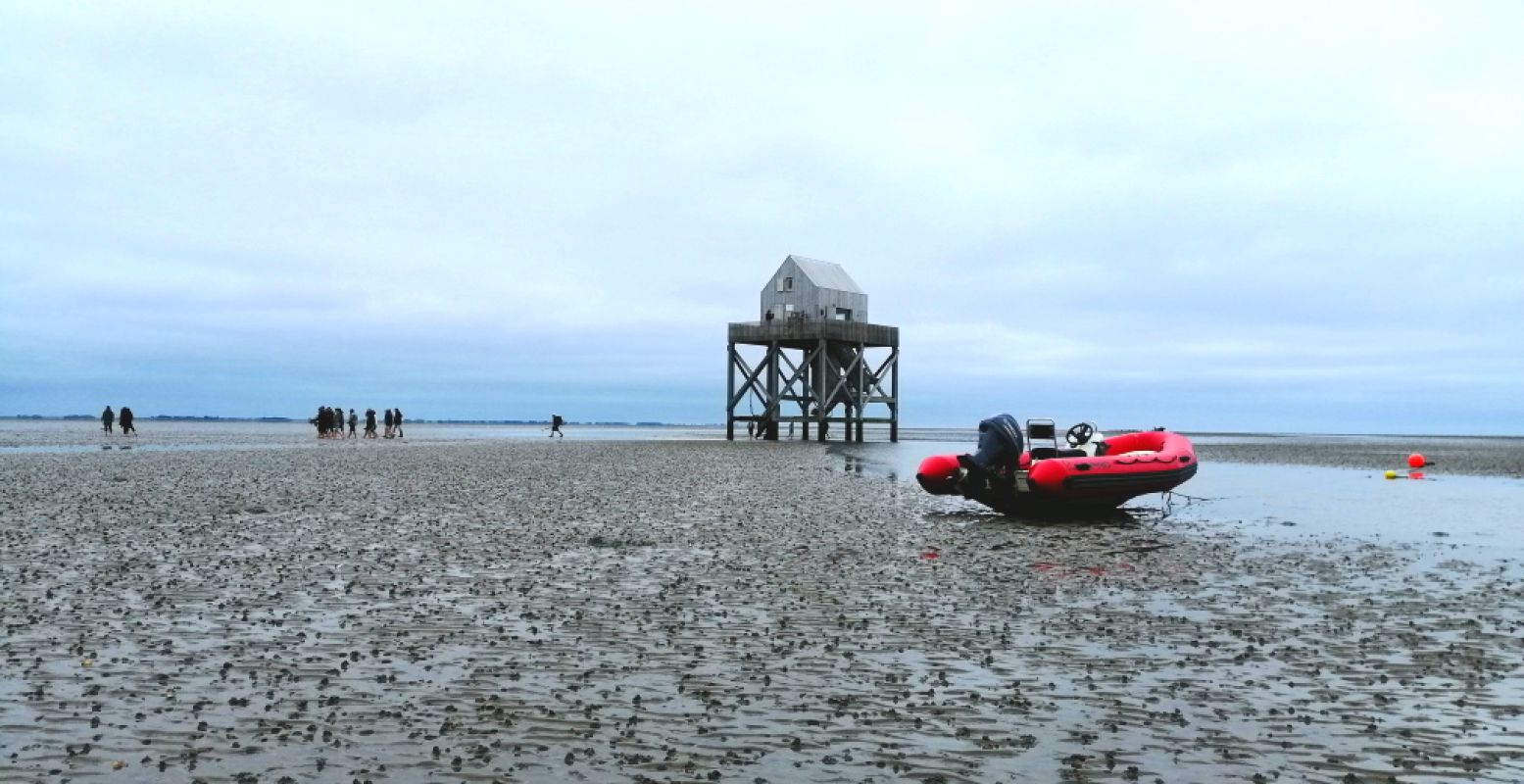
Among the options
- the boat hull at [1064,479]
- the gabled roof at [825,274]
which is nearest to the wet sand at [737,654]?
the boat hull at [1064,479]

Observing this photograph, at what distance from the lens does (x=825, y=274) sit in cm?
6141

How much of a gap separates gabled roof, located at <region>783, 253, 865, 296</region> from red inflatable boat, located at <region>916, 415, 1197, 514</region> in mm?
37605

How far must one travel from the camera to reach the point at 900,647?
8852mm

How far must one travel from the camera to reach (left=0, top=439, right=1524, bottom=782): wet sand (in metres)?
6.13

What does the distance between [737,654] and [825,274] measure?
5359 cm

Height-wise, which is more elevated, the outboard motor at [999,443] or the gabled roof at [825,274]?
the gabled roof at [825,274]

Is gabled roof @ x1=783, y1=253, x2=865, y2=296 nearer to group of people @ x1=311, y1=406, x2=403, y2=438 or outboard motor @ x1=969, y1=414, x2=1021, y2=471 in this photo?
group of people @ x1=311, y1=406, x2=403, y2=438

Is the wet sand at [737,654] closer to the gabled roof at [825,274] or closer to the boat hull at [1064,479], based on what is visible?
the boat hull at [1064,479]

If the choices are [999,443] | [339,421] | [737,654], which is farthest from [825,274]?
[737,654]

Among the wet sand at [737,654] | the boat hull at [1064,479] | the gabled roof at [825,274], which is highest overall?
the gabled roof at [825,274]

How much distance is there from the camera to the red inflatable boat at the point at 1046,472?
20.5 meters

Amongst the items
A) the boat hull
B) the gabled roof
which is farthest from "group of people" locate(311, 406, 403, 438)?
the boat hull

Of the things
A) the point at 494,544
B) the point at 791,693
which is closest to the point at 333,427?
the point at 494,544

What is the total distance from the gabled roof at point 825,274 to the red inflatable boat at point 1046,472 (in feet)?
123
